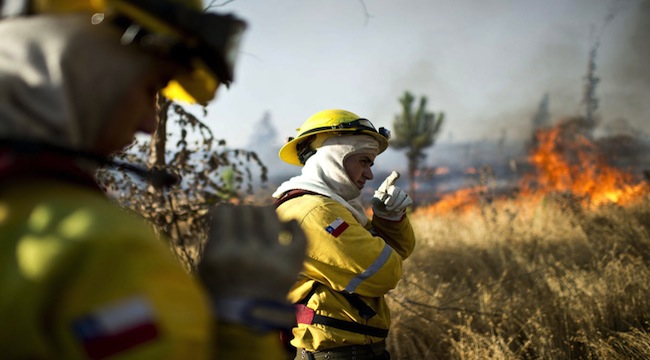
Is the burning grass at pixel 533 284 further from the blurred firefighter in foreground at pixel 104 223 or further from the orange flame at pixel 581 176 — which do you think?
the blurred firefighter in foreground at pixel 104 223

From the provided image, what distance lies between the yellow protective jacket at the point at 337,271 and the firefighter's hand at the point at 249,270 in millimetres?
1211

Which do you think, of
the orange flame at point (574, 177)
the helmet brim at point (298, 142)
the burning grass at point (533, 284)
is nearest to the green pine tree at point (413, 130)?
the orange flame at point (574, 177)

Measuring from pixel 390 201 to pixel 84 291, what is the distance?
2.35m

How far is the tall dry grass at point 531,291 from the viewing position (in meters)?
3.68

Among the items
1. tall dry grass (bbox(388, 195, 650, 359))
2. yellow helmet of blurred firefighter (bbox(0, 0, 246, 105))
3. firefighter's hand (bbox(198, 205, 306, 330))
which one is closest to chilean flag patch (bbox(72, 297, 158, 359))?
firefighter's hand (bbox(198, 205, 306, 330))

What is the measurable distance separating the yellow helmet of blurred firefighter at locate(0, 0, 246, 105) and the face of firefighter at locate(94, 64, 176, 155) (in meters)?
0.04

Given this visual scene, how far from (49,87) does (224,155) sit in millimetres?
3490

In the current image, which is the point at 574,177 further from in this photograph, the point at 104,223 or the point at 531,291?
the point at 104,223

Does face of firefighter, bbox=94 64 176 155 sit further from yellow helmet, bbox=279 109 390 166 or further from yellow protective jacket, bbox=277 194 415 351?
yellow helmet, bbox=279 109 390 166

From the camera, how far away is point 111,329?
2.13 feet

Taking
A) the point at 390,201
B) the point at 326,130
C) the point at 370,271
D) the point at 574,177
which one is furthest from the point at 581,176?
the point at 370,271

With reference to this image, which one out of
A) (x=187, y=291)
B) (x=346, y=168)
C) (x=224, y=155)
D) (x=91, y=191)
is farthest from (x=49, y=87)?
(x=224, y=155)

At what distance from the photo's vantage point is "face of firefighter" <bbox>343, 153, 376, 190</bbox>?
287 centimetres

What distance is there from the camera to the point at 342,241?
225 centimetres
